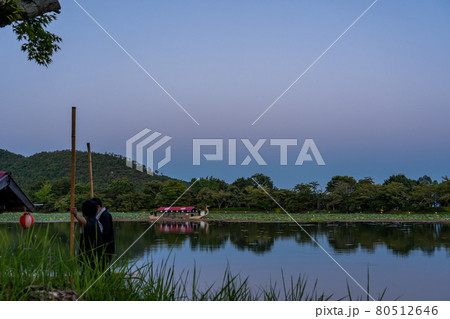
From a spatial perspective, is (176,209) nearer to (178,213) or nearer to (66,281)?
(178,213)

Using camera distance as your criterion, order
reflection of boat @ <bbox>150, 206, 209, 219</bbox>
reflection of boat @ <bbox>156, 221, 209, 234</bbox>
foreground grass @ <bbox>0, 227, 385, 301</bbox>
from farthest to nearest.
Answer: reflection of boat @ <bbox>150, 206, 209, 219</bbox>, reflection of boat @ <bbox>156, 221, 209, 234</bbox>, foreground grass @ <bbox>0, 227, 385, 301</bbox>

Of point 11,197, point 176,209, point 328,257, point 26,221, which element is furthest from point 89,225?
point 176,209

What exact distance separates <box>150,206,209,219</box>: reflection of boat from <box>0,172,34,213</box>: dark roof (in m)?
28.9

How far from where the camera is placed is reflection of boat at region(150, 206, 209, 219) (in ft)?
120

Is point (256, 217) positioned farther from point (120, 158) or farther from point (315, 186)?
point (120, 158)

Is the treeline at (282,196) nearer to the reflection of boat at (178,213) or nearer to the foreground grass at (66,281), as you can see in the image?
the reflection of boat at (178,213)

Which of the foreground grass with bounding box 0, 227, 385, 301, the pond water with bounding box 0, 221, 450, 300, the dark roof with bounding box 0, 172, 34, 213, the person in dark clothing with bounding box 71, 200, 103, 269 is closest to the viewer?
the foreground grass with bounding box 0, 227, 385, 301

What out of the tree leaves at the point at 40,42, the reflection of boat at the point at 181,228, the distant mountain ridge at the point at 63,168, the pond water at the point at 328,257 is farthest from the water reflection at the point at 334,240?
the distant mountain ridge at the point at 63,168

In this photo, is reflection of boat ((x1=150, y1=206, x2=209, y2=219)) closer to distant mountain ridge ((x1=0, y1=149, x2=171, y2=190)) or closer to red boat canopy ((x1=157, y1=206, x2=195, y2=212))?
red boat canopy ((x1=157, y1=206, x2=195, y2=212))

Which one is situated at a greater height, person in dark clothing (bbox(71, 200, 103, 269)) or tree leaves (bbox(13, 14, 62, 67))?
tree leaves (bbox(13, 14, 62, 67))

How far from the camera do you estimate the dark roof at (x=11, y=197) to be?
20.2 ft

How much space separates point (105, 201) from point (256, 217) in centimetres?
1280

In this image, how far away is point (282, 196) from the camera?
39281 millimetres

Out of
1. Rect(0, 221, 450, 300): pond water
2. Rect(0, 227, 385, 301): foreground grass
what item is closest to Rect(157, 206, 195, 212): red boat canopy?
Rect(0, 221, 450, 300): pond water
